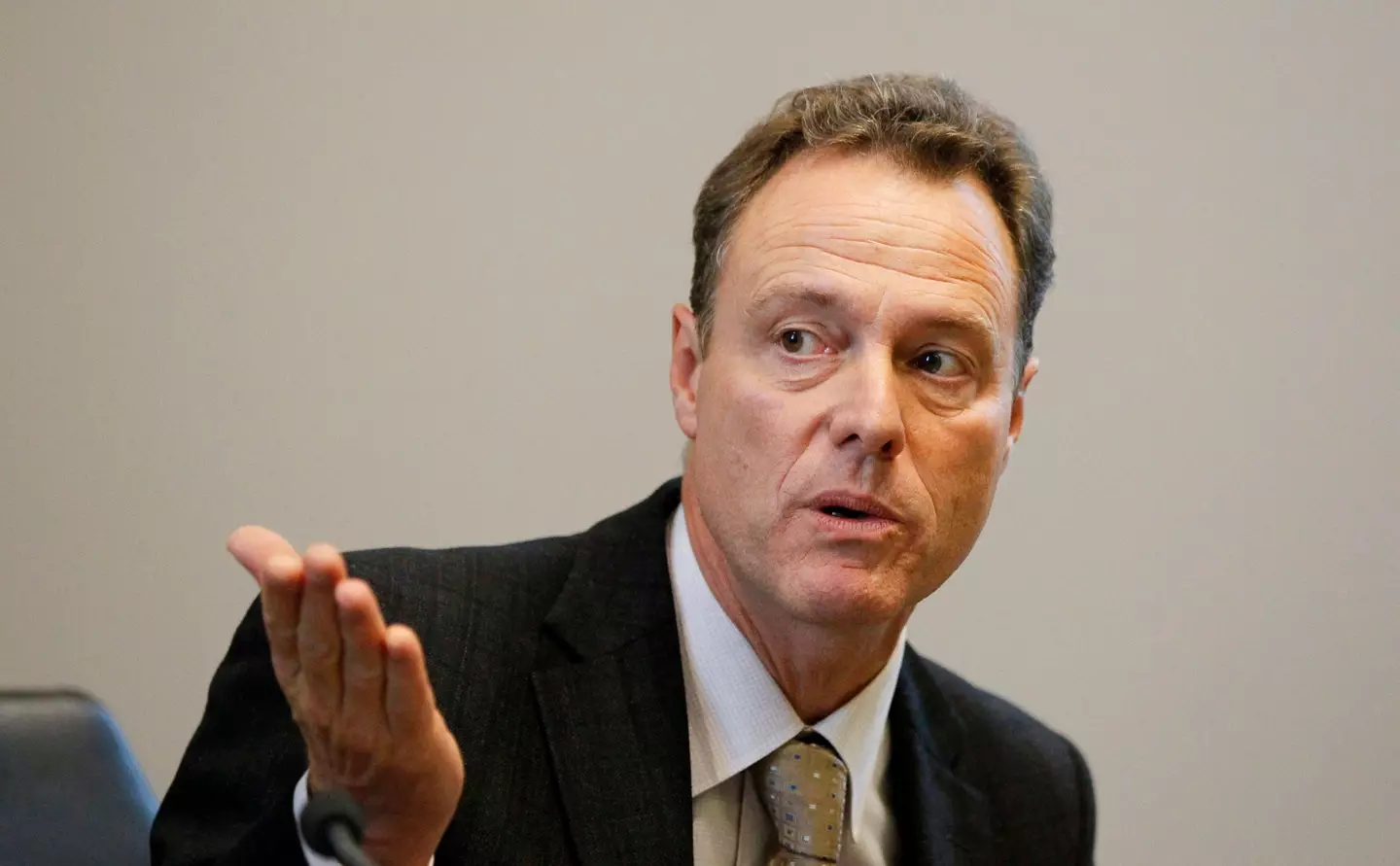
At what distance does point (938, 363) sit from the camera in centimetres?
177

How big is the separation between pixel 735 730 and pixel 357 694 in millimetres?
706

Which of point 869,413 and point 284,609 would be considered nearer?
point 284,609

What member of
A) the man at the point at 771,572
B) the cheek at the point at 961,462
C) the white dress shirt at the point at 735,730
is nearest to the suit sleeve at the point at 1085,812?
the man at the point at 771,572

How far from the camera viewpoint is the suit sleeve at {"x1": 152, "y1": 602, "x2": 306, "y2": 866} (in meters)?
1.49

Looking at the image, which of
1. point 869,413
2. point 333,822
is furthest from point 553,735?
point 333,822

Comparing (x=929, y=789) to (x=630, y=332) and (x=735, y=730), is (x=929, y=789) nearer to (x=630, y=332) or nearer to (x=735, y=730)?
(x=735, y=730)

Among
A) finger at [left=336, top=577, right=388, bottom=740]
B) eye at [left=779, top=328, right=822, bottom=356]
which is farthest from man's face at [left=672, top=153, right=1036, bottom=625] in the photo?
finger at [left=336, top=577, right=388, bottom=740]

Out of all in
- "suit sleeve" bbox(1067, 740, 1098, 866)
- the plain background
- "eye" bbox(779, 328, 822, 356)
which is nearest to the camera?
"eye" bbox(779, 328, 822, 356)

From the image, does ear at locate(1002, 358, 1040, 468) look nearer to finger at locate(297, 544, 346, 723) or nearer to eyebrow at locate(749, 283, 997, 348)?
eyebrow at locate(749, 283, 997, 348)

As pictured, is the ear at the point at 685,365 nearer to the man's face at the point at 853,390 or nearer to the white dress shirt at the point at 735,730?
the man's face at the point at 853,390

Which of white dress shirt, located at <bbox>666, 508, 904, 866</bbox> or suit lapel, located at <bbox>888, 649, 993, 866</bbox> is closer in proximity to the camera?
white dress shirt, located at <bbox>666, 508, 904, 866</bbox>

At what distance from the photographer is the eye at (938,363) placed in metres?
1.76

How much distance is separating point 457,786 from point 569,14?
165 cm

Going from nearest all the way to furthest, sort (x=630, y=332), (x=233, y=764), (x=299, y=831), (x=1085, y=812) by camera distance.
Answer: (x=299, y=831)
(x=233, y=764)
(x=1085, y=812)
(x=630, y=332)
